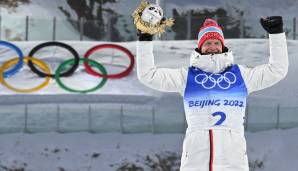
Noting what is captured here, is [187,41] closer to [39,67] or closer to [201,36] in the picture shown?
[39,67]

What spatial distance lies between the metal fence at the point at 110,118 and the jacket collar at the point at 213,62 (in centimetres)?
1116

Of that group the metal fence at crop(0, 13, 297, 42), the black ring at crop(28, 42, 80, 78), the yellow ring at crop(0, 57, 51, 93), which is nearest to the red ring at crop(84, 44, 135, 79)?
the black ring at crop(28, 42, 80, 78)

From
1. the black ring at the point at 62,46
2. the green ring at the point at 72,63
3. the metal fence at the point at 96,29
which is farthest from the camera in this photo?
the metal fence at the point at 96,29

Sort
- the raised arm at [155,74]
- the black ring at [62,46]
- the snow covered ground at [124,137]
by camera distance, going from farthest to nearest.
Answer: the black ring at [62,46], the snow covered ground at [124,137], the raised arm at [155,74]

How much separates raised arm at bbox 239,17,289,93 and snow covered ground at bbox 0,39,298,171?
34.5 ft

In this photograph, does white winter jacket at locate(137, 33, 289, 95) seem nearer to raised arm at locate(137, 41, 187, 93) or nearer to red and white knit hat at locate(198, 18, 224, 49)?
raised arm at locate(137, 41, 187, 93)

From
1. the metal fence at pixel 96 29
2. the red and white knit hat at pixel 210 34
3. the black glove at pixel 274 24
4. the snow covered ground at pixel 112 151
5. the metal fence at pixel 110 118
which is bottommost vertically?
the snow covered ground at pixel 112 151

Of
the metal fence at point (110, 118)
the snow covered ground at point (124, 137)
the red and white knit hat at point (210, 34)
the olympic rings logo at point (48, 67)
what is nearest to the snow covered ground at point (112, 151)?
the snow covered ground at point (124, 137)

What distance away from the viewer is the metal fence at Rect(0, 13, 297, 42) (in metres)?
15.7

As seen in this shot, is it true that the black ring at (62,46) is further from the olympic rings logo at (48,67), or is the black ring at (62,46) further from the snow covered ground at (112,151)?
the snow covered ground at (112,151)

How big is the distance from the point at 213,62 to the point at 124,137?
11555 mm

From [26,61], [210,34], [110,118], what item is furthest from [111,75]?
[210,34]

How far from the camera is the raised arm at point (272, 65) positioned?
294 centimetres

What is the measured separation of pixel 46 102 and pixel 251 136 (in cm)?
543
